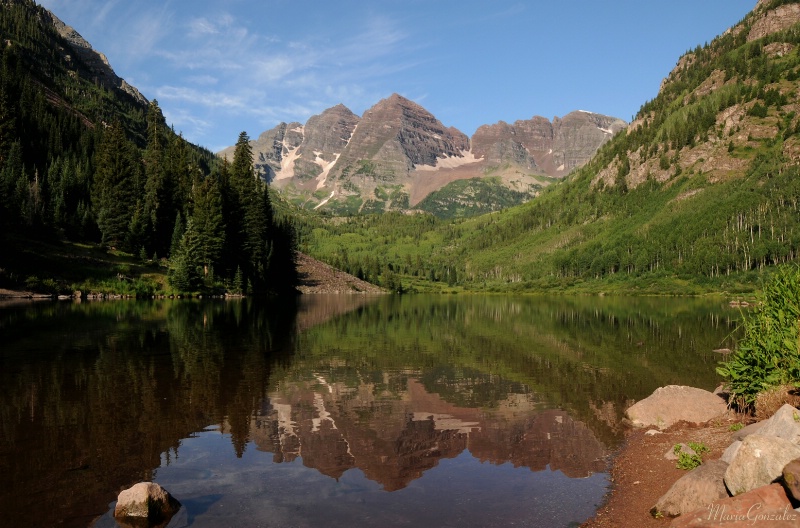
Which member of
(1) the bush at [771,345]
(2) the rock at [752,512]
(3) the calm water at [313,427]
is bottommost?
(3) the calm water at [313,427]

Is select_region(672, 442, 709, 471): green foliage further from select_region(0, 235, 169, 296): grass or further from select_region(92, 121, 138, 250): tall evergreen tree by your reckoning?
select_region(92, 121, 138, 250): tall evergreen tree

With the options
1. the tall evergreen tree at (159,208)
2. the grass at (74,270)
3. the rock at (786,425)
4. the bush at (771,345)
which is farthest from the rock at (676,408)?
the tall evergreen tree at (159,208)

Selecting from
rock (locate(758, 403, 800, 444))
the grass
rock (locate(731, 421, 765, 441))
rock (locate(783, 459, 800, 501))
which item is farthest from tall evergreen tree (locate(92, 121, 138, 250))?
rock (locate(783, 459, 800, 501))

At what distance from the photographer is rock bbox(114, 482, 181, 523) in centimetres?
1321

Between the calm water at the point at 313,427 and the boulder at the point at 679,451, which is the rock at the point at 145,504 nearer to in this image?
the calm water at the point at 313,427

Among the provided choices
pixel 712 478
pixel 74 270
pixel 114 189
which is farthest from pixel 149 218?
pixel 712 478

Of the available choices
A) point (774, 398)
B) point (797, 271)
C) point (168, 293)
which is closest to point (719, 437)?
point (774, 398)

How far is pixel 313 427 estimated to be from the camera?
877 inches

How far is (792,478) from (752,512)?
106 centimetres

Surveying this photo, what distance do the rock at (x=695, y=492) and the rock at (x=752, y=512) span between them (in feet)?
4.17

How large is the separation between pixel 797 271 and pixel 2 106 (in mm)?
174467

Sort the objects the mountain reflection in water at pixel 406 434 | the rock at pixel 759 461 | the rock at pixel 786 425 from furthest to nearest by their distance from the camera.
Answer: the mountain reflection in water at pixel 406 434 → the rock at pixel 786 425 → the rock at pixel 759 461

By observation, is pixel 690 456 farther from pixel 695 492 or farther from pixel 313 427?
pixel 313 427

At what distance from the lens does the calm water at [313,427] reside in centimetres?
1476
